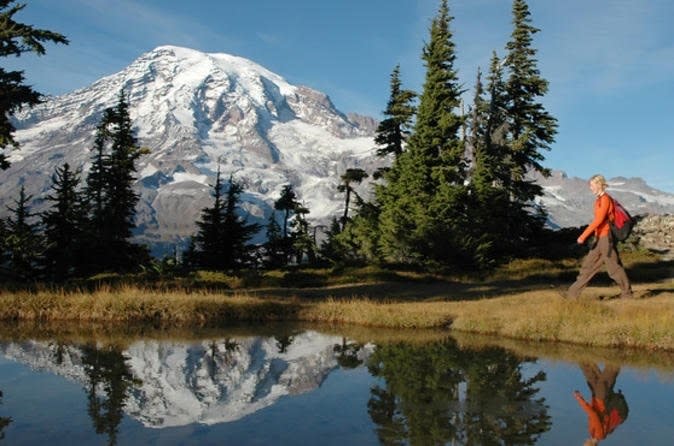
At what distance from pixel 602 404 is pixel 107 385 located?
6812 millimetres

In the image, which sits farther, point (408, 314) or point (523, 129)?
point (523, 129)

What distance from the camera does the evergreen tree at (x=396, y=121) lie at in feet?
152

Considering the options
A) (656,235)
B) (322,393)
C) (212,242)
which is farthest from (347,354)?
(656,235)

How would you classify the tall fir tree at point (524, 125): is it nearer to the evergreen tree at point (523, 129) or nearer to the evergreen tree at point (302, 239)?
the evergreen tree at point (523, 129)

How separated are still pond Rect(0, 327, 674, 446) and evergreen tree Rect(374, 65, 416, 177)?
35154 millimetres

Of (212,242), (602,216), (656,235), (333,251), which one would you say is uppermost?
(656,235)

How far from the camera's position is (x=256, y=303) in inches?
666

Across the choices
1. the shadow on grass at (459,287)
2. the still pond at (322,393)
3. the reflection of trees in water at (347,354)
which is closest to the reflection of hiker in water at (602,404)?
the still pond at (322,393)

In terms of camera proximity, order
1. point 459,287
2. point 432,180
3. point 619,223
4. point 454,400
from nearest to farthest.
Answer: point 454,400, point 619,223, point 459,287, point 432,180

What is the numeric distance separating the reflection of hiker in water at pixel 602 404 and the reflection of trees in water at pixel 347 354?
12.4ft

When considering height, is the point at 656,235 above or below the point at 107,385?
above

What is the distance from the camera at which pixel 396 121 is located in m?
46.3

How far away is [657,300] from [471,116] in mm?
31779

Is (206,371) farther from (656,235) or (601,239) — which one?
(656,235)
